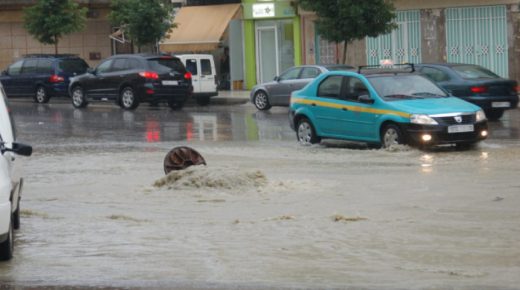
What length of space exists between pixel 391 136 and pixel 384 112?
1.36 feet

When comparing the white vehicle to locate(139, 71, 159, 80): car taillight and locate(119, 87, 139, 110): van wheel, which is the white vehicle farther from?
locate(119, 87, 139, 110): van wheel

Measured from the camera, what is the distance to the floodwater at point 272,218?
30.0ft

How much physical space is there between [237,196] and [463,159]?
498 centimetres

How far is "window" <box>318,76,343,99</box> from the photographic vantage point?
20484 millimetres

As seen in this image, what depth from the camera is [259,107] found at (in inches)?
1296

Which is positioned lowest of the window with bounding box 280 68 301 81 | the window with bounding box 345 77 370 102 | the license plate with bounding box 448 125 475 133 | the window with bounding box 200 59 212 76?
the license plate with bounding box 448 125 475 133

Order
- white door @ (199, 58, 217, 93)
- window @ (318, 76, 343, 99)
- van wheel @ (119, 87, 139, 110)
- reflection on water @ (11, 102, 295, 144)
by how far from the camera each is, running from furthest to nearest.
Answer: white door @ (199, 58, 217, 93) → van wheel @ (119, 87, 139, 110) → reflection on water @ (11, 102, 295, 144) → window @ (318, 76, 343, 99)

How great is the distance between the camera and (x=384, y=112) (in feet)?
63.3

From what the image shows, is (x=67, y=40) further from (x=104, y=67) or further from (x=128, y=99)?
(x=128, y=99)

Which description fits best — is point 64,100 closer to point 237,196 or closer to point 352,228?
point 237,196

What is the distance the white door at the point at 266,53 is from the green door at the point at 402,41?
173 inches

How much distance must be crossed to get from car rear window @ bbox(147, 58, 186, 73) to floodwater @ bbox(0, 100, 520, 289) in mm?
11828

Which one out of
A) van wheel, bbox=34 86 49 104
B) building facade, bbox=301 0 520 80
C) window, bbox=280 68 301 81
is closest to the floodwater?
window, bbox=280 68 301 81

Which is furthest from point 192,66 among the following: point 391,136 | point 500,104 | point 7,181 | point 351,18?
point 7,181
